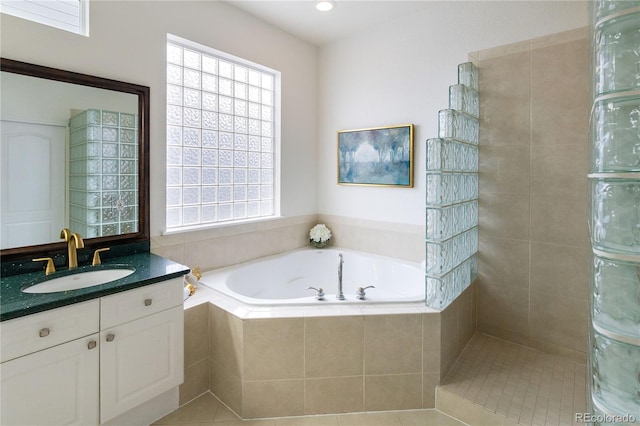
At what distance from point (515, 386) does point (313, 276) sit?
1875 mm

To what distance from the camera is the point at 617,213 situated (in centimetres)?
70

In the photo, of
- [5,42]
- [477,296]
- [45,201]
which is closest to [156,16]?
[5,42]

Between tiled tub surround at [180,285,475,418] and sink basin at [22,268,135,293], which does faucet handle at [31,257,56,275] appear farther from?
tiled tub surround at [180,285,475,418]

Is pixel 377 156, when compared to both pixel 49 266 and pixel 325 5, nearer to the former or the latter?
pixel 325 5

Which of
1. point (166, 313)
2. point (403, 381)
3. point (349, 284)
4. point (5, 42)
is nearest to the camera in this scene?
point (5, 42)

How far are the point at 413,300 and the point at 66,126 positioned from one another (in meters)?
2.33

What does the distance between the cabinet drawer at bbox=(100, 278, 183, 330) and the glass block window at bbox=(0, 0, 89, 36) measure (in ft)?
5.23

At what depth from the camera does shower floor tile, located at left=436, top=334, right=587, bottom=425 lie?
1.80 meters

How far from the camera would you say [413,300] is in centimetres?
207

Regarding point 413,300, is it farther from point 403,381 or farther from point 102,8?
point 102,8

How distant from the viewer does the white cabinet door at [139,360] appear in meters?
1.62

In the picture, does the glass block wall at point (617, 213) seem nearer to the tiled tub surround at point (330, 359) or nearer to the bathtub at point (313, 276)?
the tiled tub surround at point (330, 359)

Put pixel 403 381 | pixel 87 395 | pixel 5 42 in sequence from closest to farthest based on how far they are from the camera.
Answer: pixel 87 395 < pixel 5 42 < pixel 403 381

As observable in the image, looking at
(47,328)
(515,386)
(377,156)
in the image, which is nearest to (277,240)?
(377,156)
